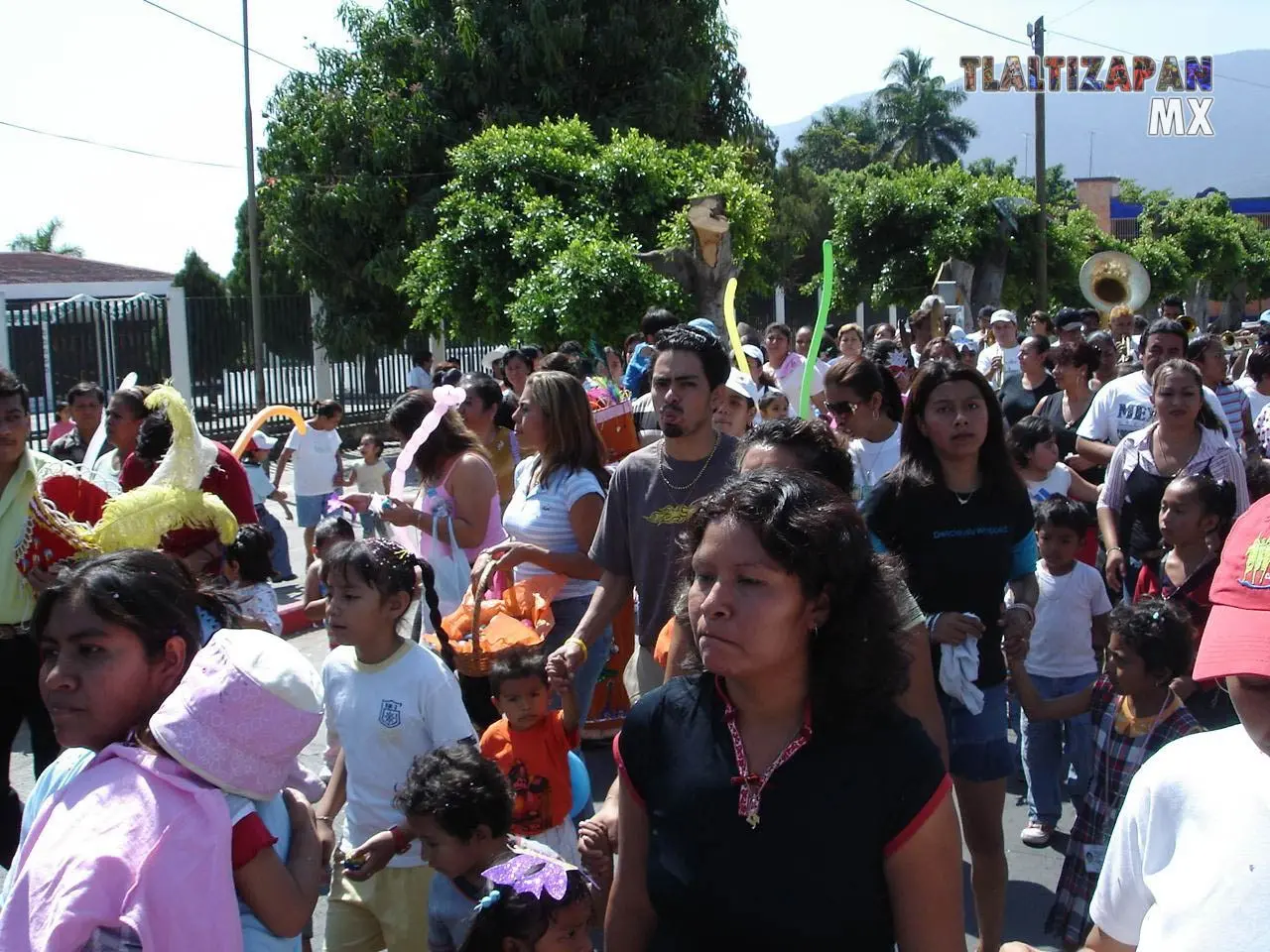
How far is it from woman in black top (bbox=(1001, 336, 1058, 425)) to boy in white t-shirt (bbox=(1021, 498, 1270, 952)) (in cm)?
701


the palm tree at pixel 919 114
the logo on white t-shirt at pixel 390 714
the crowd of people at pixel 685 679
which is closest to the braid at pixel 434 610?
the crowd of people at pixel 685 679

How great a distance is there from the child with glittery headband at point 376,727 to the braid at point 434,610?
0.46m

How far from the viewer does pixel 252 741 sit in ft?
7.58

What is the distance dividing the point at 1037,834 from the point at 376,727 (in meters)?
2.89

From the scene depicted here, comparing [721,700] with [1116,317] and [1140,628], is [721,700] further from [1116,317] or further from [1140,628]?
[1116,317]

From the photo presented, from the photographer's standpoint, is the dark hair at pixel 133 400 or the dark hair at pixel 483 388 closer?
the dark hair at pixel 133 400

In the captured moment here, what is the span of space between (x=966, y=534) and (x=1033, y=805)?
79.4 inches

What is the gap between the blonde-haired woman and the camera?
5105 mm

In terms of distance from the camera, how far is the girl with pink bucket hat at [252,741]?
228cm

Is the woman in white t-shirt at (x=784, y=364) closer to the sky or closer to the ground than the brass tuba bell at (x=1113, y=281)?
closer to the ground

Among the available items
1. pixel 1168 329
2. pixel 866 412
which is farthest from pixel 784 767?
pixel 1168 329

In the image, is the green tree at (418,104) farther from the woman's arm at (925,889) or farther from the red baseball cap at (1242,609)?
the red baseball cap at (1242,609)

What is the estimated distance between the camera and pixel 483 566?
478cm

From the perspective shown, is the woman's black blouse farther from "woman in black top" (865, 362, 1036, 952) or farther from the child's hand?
"woman in black top" (865, 362, 1036, 952)
